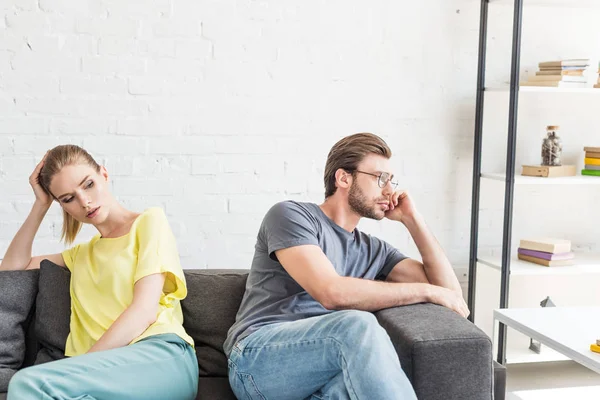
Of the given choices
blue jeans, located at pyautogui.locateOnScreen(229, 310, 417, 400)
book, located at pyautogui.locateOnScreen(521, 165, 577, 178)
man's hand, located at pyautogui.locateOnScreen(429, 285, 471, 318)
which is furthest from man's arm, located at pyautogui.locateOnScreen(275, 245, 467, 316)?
book, located at pyautogui.locateOnScreen(521, 165, 577, 178)

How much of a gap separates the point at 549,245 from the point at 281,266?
157 centimetres

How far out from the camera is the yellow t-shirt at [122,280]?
7.65 feet

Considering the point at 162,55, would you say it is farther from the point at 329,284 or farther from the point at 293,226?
the point at 329,284

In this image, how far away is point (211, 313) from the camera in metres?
2.51

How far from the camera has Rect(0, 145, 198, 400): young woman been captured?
212 centimetres

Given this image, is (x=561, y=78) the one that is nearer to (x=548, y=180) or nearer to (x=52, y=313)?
(x=548, y=180)

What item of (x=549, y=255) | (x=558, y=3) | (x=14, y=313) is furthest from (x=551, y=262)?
(x=14, y=313)

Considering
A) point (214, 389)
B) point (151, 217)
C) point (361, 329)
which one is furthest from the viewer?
point (151, 217)

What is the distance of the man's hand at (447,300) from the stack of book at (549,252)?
4.07ft

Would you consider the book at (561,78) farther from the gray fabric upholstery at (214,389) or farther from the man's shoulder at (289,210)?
the gray fabric upholstery at (214,389)

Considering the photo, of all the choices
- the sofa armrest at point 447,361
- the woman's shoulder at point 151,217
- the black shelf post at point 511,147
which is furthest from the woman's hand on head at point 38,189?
the black shelf post at point 511,147

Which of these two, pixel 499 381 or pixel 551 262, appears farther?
pixel 551 262

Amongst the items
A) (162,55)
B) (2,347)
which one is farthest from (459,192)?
(2,347)

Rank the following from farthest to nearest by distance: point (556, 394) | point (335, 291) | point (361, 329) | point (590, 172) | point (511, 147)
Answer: point (590, 172), point (511, 147), point (556, 394), point (335, 291), point (361, 329)
